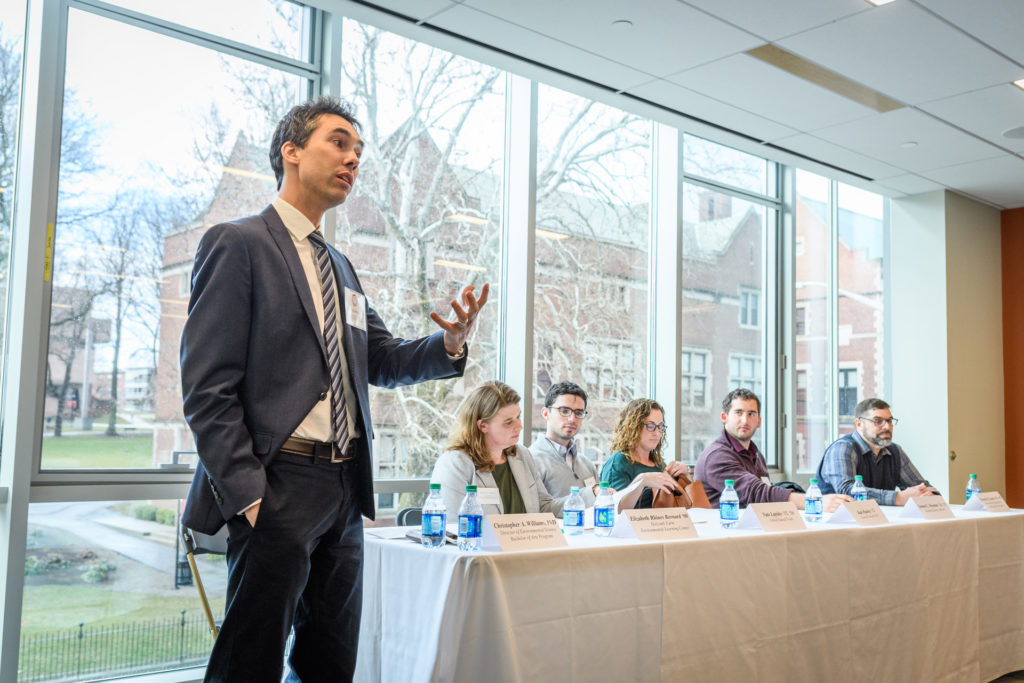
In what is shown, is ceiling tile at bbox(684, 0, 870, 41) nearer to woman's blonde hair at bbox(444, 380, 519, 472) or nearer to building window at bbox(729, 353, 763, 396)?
woman's blonde hair at bbox(444, 380, 519, 472)

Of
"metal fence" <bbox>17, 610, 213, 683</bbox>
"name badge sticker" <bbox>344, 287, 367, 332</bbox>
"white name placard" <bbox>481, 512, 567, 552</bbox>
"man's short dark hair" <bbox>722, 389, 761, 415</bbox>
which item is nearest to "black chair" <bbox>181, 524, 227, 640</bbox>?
"metal fence" <bbox>17, 610, 213, 683</bbox>

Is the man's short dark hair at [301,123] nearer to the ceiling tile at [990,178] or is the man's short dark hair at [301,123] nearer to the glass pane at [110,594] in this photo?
the glass pane at [110,594]

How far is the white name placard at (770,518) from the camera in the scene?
2.99 m

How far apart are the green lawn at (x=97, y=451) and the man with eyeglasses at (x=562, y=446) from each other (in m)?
1.70

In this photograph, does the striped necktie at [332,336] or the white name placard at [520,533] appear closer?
the striped necktie at [332,336]

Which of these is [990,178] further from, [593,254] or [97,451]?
[97,451]

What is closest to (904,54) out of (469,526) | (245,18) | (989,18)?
(989,18)

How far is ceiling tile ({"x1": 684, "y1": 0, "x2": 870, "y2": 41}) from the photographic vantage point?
342 centimetres

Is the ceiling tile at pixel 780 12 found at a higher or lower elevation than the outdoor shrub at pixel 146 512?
higher

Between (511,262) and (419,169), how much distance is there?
2.43 ft

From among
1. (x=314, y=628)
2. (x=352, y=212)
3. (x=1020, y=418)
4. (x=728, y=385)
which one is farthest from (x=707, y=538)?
(x=1020, y=418)

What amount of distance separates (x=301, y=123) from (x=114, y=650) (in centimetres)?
238

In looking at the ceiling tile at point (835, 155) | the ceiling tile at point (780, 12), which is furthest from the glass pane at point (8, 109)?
the ceiling tile at point (835, 155)

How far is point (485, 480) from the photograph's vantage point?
3.23 meters
